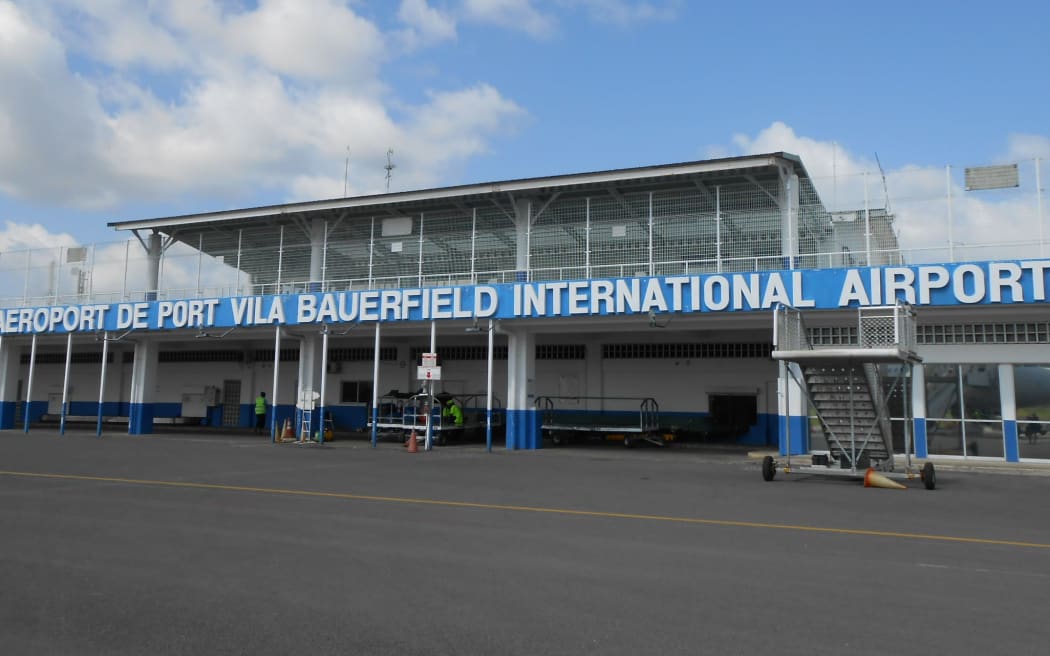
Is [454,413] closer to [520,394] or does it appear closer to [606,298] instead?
[520,394]

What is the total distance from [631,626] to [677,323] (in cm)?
1757

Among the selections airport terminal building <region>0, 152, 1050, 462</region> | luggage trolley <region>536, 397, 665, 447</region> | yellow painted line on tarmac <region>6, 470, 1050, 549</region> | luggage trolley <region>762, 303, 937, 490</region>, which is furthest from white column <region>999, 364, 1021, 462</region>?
yellow painted line on tarmac <region>6, 470, 1050, 549</region>

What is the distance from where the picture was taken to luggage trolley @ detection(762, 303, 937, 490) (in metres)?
13.9

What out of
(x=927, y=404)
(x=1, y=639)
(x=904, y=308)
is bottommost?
(x=1, y=639)

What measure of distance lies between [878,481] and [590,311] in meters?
9.06

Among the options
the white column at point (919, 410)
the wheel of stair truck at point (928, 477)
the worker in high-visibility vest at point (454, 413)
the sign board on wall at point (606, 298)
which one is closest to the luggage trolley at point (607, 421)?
the worker in high-visibility vest at point (454, 413)

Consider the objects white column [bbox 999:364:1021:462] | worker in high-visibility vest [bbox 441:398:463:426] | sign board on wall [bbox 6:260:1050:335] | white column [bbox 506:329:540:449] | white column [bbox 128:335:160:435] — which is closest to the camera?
sign board on wall [bbox 6:260:1050:335]

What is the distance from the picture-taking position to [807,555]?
762cm

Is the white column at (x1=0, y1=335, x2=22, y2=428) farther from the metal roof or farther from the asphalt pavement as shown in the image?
the asphalt pavement

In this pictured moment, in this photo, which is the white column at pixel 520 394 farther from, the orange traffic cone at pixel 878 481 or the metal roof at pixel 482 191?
the orange traffic cone at pixel 878 481

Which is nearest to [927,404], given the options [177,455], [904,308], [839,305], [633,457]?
[839,305]

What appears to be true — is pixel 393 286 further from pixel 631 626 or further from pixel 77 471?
pixel 631 626

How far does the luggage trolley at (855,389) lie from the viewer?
45.5 ft

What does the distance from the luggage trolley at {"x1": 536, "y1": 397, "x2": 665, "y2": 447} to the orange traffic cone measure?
1110 cm
